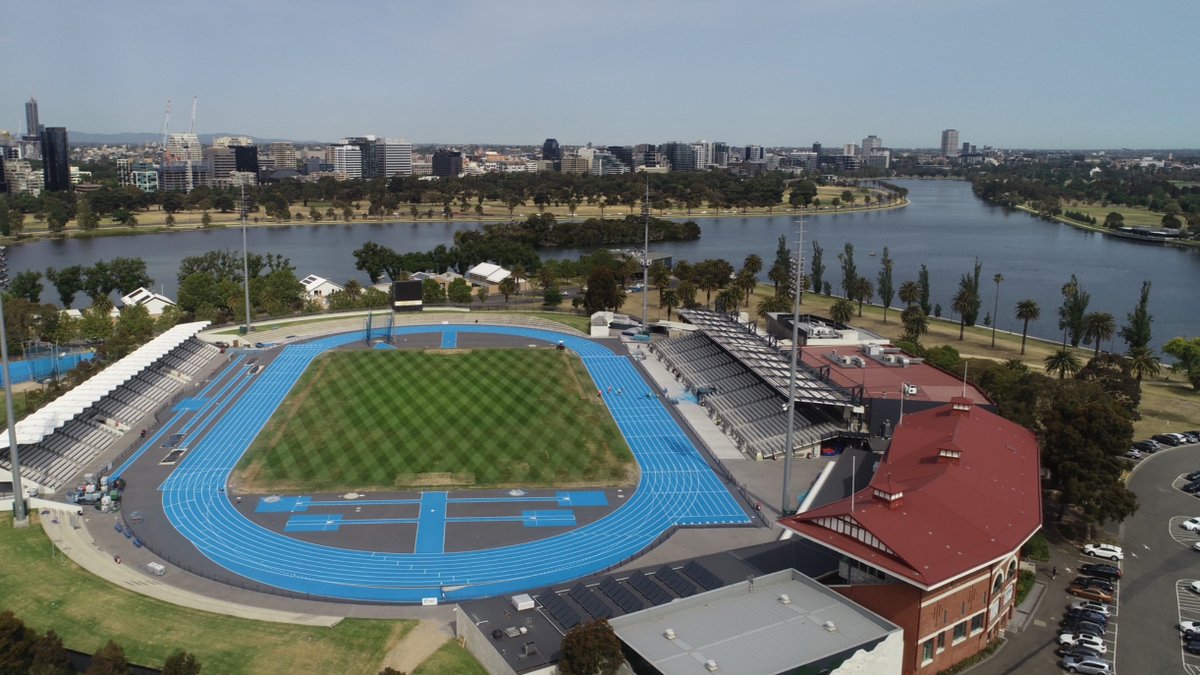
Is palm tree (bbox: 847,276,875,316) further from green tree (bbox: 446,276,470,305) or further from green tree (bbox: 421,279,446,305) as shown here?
green tree (bbox: 421,279,446,305)

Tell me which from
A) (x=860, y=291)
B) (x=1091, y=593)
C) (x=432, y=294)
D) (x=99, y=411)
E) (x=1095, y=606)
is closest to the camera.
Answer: (x=1095, y=606)

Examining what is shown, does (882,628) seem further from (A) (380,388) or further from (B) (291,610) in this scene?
Answer: (A) (380,388)

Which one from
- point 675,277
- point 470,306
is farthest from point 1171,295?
point 470,306

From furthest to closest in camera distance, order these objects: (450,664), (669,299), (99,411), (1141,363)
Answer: (669,299), (1141,363), (99,411), (450,664)

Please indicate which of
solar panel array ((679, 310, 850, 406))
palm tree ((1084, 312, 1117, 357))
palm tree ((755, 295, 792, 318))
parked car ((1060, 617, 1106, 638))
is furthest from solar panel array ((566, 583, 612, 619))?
palm tree ((1084, 312, 1117, 357))

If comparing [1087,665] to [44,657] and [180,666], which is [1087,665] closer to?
[180,666]

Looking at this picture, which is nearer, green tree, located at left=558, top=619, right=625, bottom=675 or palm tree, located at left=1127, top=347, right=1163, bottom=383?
green tree, located at left=558, top=619, right=625, bottom=675

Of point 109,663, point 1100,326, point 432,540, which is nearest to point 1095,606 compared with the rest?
point 432,540
